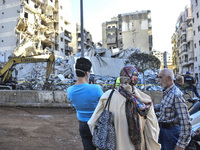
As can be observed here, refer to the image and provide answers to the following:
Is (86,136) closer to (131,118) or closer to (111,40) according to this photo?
(131,118)

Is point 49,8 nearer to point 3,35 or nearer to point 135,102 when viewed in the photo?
point 3,35

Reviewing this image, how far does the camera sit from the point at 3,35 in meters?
34.2

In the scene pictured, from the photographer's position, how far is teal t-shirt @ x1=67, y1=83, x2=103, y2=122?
7.29 ft

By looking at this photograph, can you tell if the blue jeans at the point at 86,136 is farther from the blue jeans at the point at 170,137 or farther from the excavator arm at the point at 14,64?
the excavator arm at the point at 14,64

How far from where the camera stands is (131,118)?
1.67 m

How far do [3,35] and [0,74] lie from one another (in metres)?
23.3

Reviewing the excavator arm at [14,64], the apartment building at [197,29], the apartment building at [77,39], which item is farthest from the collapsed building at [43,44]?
the apartment building at [197,29]

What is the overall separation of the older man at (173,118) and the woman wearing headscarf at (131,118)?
1.70 feet

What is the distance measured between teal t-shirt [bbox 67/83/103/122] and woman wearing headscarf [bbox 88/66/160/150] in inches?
16.7

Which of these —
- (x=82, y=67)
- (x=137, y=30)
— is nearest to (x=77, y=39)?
(x=137, y=30)

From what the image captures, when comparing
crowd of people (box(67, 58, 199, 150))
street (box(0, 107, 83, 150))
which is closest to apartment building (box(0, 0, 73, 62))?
street (box(0, 107, 83, 150))

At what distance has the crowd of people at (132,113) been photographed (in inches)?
66.7

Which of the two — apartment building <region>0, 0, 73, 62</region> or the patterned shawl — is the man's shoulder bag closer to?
the patterned shawl

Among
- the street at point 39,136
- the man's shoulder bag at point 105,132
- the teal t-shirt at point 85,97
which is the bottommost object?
the street at point 39,136
